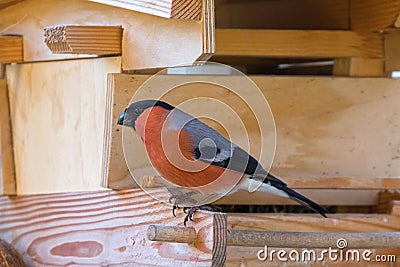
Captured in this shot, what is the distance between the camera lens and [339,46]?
4.34m

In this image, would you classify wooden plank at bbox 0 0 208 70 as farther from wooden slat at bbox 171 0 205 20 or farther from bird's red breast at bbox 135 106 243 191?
bird's red breast at bbox 135 106 243 191

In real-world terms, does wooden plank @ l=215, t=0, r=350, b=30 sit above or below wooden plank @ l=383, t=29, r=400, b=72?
above

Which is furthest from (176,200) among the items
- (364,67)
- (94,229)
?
(364,67)

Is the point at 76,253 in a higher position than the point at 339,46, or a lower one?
lower

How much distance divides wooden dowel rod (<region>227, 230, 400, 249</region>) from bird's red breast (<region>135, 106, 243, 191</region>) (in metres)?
0.47

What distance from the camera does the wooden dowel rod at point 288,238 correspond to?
10.4ft

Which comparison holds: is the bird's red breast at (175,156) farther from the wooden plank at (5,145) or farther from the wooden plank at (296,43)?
the wooden plank at (5,145)

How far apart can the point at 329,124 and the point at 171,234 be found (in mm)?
1307

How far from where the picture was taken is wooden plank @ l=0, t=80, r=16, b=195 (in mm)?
4461

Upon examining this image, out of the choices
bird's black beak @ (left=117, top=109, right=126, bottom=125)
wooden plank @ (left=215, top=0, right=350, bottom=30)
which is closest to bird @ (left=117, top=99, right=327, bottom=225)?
bird's black beak @ (left=117, top=109, right=126, bottom=125)

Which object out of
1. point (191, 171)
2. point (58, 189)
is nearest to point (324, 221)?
point (191, 171)

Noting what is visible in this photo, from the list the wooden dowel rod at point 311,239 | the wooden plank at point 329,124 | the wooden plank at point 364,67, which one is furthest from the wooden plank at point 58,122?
the wooden plank at point 364,67

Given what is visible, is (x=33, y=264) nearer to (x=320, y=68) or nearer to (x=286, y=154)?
(x=286, y=154)

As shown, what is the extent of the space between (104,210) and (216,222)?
0.84 metres
